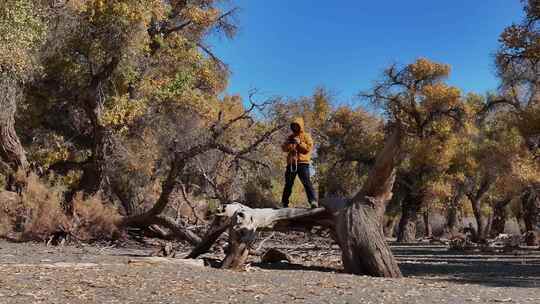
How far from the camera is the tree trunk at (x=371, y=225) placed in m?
9.73

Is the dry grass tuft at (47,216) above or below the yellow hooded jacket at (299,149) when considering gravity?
below

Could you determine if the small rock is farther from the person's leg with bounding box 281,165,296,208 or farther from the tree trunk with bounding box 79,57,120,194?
the tree trunk with bounding box 79,57,120,194

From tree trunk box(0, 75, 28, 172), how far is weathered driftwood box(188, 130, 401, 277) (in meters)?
7.88

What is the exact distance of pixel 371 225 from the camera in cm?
999

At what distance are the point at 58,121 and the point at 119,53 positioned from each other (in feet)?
10.2

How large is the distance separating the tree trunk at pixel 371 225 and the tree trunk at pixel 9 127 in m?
9.47

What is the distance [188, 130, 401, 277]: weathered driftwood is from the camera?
976cm

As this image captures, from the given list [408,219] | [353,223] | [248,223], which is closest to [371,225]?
[353,223]

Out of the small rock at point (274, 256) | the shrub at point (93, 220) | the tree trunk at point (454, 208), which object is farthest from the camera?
the tree trunk at point (454, 208)

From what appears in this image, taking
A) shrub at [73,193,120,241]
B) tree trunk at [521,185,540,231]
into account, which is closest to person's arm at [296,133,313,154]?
shrub at [73,193,120,241]

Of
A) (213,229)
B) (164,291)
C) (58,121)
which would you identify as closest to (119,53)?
(58,121)

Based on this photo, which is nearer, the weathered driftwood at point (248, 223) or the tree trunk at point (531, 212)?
the weathered driftwood at point (248, 223)

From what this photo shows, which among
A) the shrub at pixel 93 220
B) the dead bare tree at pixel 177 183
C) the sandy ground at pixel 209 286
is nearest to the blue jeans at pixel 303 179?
the sandy ground at pixel 209 286

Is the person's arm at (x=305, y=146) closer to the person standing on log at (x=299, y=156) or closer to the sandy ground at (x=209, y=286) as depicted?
the person standing on log at (x=299, y=156)
